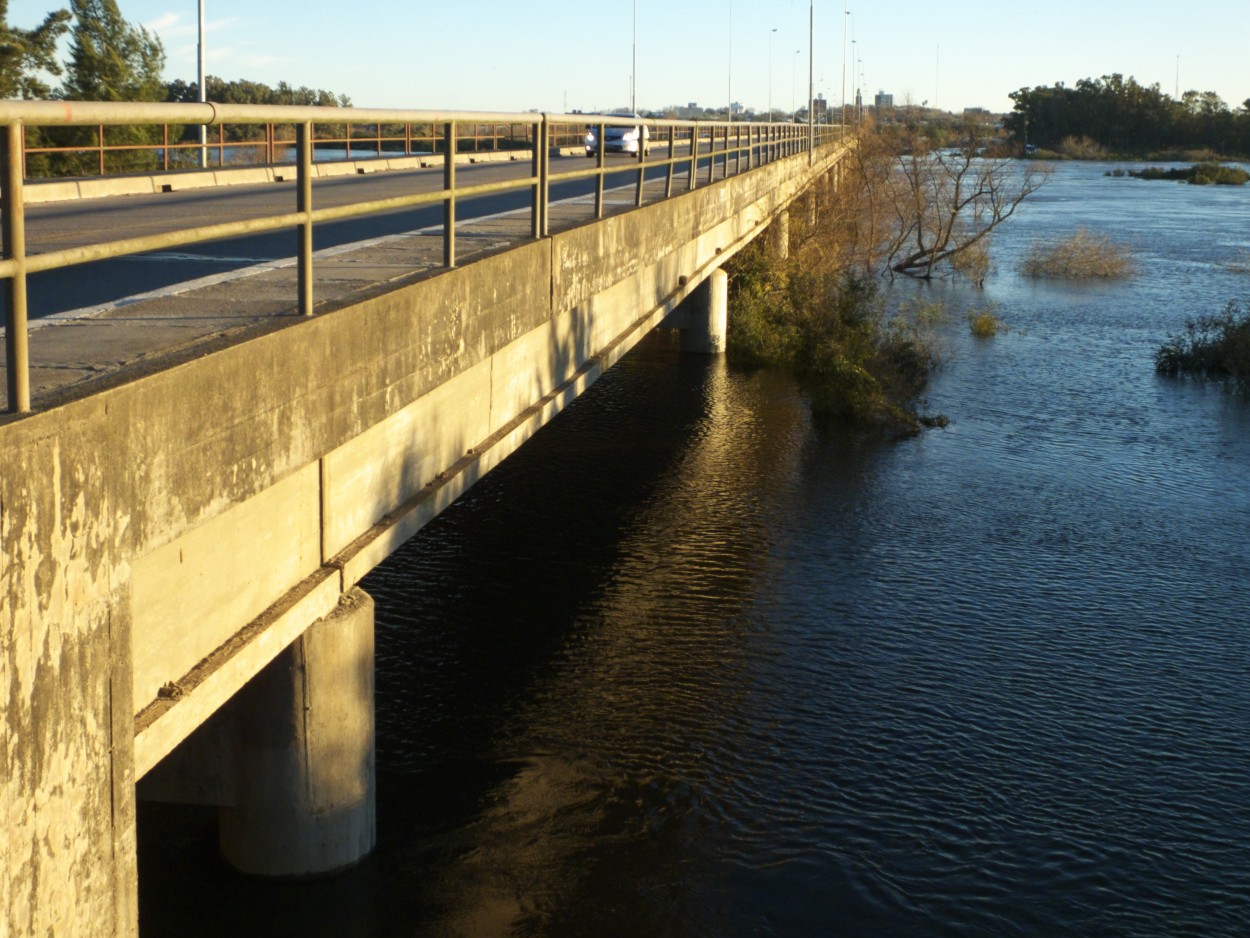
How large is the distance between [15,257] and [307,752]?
3690mm

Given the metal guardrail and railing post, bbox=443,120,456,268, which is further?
railing post, bbox=443,120,456,268

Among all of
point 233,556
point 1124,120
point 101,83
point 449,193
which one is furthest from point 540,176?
point 1124,120

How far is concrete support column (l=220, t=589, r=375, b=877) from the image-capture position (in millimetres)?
6883

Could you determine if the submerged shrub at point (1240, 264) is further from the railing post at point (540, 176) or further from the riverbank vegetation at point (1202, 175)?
the riverbank vegetation at point (1202, 175)

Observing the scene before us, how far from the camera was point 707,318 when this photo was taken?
2766 centimetres

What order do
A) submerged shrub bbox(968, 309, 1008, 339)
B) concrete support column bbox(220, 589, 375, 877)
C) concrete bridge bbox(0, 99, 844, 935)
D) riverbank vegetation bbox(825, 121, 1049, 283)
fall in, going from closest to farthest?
concrete bridge bbox(0, 99, 844, 935)
concrete support column bbox(220, 589, 375, 877)
submerged shrub bbox(968, 309, 1008, 339)
riverbank vegetation bbox(825, 121, 1049, 283)

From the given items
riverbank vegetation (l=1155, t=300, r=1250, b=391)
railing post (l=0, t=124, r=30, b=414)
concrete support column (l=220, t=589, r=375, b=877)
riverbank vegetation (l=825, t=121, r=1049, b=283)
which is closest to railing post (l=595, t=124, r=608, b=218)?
concrete support column (l=220, t=589, r=375, b=877)

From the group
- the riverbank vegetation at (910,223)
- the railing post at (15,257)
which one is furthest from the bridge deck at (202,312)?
the riverbank vegetation at (910,223)

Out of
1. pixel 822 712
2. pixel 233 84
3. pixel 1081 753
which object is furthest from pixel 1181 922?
pixel 233 84

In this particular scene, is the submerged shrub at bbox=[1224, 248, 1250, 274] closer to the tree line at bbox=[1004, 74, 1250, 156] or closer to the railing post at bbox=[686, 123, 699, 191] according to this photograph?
the railing post at bbox=[686, 123, 699, 191]

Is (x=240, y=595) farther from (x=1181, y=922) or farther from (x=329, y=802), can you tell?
(x=1181, y=922)

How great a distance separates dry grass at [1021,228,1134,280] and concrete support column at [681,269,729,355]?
14.3m

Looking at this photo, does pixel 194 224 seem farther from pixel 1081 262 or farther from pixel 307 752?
pixel 1081 262

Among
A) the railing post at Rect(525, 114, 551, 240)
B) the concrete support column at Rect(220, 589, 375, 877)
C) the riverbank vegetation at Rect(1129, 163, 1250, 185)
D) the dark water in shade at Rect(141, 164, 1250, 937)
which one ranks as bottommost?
the dark water in shade at Rect(141, 164, 1250, 937)
